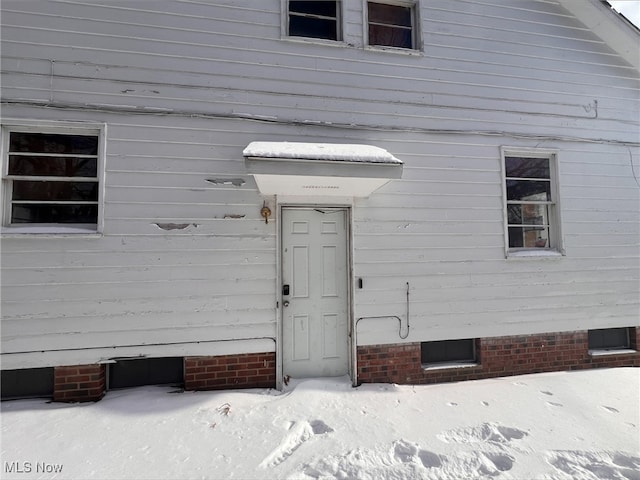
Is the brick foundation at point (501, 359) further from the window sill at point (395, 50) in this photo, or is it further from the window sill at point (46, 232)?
the window sill at point (395, 50)

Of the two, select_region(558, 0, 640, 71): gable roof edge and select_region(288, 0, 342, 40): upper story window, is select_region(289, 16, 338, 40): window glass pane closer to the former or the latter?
select_region(288, 0, 342, 40): upper story window

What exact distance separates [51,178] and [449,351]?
17.4 ft

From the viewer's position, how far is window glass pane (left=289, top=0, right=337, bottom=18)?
4328mm

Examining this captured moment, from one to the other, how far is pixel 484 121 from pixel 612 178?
2328mm

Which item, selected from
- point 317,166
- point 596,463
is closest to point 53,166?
point 317,166

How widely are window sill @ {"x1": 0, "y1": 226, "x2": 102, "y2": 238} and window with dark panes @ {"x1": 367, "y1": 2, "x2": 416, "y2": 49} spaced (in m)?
4.24

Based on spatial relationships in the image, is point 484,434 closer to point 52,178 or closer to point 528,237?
point 528,237

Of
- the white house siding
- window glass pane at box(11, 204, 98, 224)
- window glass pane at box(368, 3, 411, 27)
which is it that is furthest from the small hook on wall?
window glass pane at box(368, 3, 411, 27)

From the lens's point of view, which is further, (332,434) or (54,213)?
(54,213)

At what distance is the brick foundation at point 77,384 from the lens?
3.52 metres

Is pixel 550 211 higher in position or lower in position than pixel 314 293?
higher

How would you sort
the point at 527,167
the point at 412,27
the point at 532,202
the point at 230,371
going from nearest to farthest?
the point at 230,371
the point at 412,27
the point at 532,202
the point at 527,167

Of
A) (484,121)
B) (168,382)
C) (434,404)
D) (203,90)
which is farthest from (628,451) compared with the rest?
(203,90)

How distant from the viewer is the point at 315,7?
4402mm
